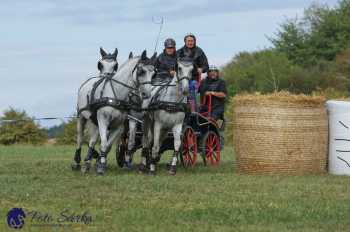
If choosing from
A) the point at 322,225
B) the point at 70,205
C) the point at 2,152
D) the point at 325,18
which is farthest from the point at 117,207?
the point at 325,18

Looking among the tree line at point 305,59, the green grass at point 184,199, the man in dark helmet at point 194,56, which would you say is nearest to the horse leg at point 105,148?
the green grass at point 184,199

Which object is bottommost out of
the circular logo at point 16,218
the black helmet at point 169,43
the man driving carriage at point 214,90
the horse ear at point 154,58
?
the circular logo at point 16,218

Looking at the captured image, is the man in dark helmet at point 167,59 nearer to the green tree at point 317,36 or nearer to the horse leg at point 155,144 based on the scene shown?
Result: the horse leg at point 155,144

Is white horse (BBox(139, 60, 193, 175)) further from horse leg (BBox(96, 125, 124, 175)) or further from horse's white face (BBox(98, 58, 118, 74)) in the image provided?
horse's white face (BBox(98, 58, 118, 74))

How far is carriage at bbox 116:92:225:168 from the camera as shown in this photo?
19.3 metres

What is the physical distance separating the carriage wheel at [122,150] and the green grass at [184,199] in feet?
2.96

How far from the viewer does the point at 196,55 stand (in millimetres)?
18938

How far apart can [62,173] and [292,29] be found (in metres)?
64.1

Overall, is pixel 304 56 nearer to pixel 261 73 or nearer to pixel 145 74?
pixel 261 73

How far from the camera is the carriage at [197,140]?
63.3 feet

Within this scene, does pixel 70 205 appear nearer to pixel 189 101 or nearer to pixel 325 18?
pixel 189 101

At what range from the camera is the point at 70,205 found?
12.6 metres

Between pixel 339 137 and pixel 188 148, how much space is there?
3.09 meters

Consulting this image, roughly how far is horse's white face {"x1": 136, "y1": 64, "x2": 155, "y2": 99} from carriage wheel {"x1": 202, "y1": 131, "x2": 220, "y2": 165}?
2831 millimetres
